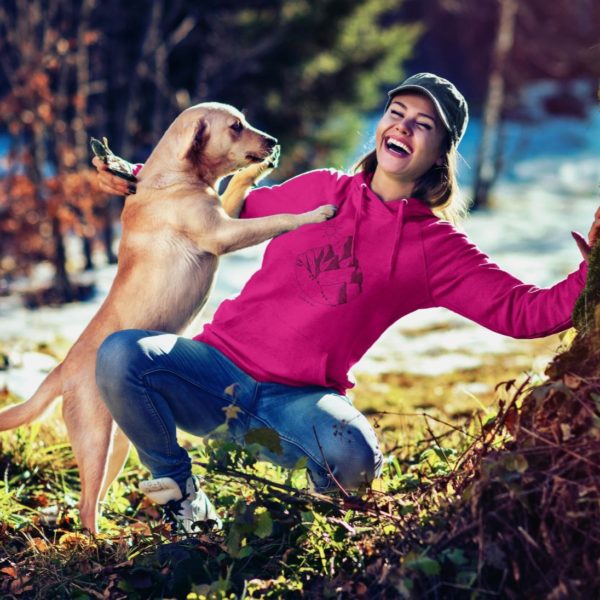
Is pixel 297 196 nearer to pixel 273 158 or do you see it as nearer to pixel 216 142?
pixel 273 158

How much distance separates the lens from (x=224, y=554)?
240cm

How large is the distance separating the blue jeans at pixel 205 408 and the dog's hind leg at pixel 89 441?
0.65 feet

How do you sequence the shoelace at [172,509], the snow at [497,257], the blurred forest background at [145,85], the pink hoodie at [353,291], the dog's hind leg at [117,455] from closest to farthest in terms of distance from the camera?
the shoelace at [172,509] < the pink hoodie at [353,291] < the dog's hind leg at [117,455] < the snow at [497,257] < the blurred forest background at [145,85]

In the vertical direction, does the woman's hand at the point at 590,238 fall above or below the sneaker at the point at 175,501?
above

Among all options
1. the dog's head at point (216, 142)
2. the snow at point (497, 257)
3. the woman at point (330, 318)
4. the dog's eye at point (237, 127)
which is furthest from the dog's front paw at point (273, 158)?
the snow at point (497, 257)

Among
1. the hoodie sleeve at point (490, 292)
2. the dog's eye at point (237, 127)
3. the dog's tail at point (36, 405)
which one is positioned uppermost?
the dog's eye at point (237, 127)

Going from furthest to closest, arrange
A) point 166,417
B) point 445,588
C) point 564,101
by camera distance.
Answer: point 564,101 < point 166,417 < point 445,588

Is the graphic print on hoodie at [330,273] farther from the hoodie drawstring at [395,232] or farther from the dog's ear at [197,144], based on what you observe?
the dog's ear at [197,144]

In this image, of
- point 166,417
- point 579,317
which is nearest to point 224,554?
point 166,417

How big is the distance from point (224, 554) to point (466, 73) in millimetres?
16107

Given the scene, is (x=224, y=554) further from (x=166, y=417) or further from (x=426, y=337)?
(x=426, y=337)

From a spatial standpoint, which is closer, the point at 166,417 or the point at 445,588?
the point at 445,588

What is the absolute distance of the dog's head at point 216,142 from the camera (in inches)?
124

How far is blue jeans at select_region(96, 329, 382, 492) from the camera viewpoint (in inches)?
104
